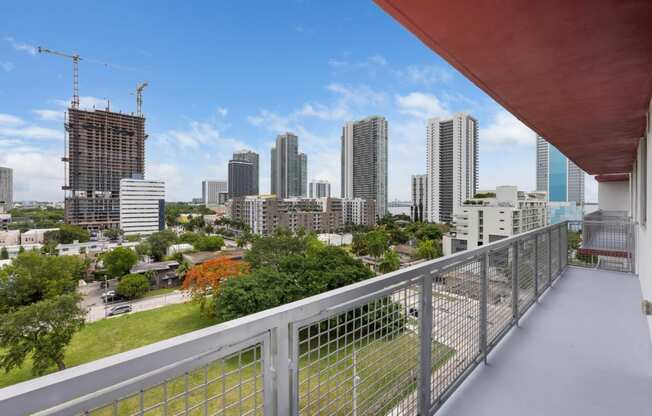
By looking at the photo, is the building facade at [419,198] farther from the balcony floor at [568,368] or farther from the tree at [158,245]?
the balcony floor at [568,368]

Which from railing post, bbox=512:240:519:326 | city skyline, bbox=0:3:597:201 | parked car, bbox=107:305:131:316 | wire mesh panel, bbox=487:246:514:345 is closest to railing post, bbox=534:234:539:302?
railing post, bbox=512:240:519:326

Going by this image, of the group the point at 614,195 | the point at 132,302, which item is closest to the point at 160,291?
the point at 132,302

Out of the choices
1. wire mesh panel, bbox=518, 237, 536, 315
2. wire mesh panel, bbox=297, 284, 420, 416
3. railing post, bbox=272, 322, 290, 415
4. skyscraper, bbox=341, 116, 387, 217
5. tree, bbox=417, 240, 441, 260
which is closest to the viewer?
railing post, bbox=272, 322, 290, 415

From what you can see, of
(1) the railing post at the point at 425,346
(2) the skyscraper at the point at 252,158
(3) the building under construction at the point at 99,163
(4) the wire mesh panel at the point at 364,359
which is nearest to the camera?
(4) the wire mesh panel at the point at 364,359

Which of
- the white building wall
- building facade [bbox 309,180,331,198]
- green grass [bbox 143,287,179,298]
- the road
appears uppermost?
building facade [bbox 309,180,331,198]

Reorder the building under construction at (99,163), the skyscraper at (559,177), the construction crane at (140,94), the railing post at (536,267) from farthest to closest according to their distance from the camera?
1. the construction crane at (140,94)
2. the building under construction at (99,163)
3. the skyscraper at (559,177)
4. the railing post at (536,267)

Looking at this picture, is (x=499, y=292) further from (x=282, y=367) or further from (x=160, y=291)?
(x=160, y=291)

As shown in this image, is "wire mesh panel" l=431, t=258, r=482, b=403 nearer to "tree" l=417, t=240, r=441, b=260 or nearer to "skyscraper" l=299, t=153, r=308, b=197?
"tree" l=417, t=240, r=441, b=260

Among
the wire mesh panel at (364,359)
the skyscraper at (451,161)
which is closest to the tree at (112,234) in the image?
the skyscraper at (451,161)
